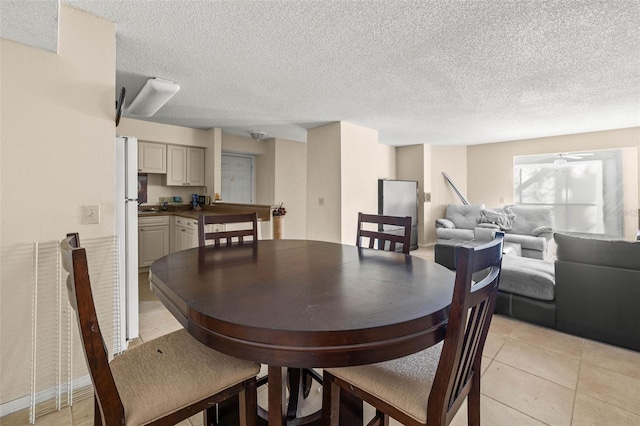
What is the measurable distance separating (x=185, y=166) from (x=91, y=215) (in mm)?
3312

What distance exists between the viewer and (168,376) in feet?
3.06

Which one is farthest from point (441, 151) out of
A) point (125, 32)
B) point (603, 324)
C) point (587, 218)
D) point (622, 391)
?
point (125, 32)

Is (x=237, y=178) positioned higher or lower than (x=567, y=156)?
lower

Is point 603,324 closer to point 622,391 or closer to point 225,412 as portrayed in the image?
point 622,391

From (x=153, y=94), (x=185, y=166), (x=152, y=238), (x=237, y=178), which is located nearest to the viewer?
(x=153, y=94)

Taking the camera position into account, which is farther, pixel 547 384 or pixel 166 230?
pixel 166 230

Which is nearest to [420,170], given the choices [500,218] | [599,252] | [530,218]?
[500,218]

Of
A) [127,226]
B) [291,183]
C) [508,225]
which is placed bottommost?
[508,225]

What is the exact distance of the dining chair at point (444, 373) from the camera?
81 centimetres

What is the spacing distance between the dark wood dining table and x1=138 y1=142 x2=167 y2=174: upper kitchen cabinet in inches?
146

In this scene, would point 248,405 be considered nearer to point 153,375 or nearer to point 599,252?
point 153,375

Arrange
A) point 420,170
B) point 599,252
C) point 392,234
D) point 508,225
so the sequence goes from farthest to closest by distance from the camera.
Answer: point 420,170 → point 508,225 → point 599,252 → point 392,234

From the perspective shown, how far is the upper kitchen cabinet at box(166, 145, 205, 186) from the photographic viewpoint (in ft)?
15.4

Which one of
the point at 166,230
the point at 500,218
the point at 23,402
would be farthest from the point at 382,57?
the point at 500,218
